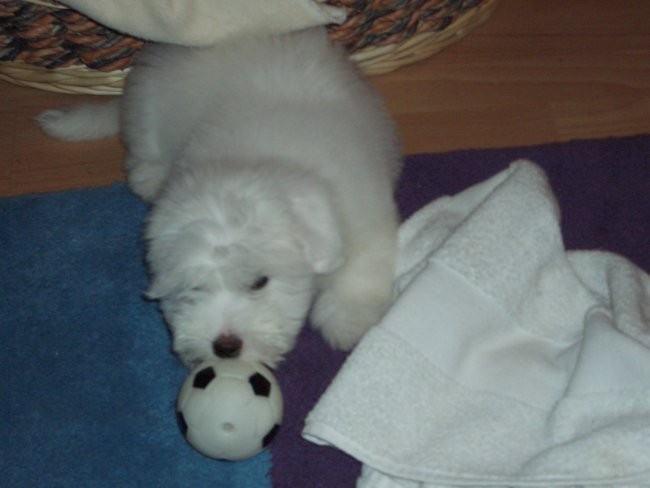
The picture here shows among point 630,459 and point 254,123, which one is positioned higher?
point 254,123

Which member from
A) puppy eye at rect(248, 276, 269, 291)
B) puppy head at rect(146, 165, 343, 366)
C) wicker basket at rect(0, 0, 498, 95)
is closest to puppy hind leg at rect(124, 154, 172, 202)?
wicker basket at rect(0, 0, 498, 95)

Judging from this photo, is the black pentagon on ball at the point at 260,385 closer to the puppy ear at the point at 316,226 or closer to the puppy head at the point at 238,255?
the puppy head at the point at 238,255

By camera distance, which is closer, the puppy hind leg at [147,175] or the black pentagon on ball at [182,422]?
the black pentagon on ball at [182,422]

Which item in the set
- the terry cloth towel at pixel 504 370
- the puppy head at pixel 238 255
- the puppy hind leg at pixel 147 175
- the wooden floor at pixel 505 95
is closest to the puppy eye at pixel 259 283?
the puppy head at pixel 238 255

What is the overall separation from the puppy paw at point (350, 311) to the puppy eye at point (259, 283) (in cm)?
38

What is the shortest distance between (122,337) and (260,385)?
0.68 m

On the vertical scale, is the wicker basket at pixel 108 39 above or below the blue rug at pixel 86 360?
above

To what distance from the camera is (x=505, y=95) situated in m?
3.21

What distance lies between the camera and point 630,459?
196 centimetres

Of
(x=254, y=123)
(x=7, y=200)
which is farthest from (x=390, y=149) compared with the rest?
(x=7, y=200)

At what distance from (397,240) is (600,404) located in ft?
2.39

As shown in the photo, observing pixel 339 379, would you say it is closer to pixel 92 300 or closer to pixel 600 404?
pixel 600 404

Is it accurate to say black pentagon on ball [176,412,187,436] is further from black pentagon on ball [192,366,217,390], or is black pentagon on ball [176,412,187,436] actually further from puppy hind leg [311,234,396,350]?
puppy hind leg [311,234,396,350]

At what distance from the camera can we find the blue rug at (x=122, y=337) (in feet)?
7.47
